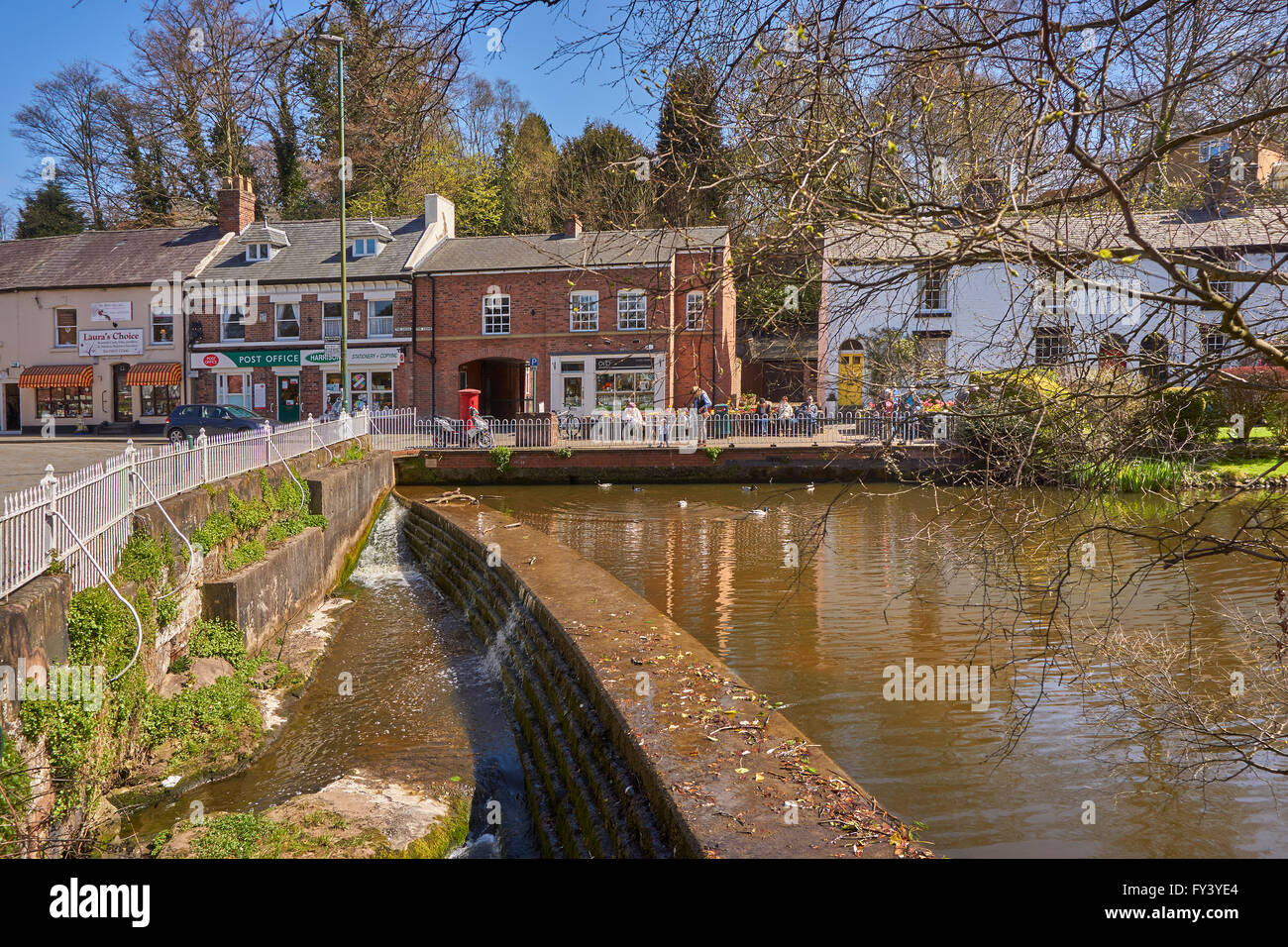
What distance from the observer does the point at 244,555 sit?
11.0 meters

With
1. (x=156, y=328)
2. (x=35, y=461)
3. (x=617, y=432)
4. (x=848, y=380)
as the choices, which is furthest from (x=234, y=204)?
(x=848, y=380)

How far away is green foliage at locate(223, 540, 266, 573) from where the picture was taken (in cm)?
1059

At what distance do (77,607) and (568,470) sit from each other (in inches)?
764

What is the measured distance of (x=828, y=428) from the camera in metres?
27.8

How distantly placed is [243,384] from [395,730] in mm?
30834

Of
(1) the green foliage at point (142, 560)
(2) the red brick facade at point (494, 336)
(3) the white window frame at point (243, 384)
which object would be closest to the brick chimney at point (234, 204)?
(3) the white window frame at point (243, 384)

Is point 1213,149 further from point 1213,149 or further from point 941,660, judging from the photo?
point 941,660

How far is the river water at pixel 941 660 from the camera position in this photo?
596 centimetres

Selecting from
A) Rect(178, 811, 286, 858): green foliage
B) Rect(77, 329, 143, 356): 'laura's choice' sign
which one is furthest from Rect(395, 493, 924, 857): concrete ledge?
Rect(77, 329, 143, 356): 'laura's choice' sign

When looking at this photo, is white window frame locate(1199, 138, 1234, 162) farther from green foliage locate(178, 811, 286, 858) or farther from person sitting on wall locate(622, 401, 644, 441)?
person sitting on wall locate(622, 401, 644, 441)

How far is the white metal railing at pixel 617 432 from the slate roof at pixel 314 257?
9.60 m

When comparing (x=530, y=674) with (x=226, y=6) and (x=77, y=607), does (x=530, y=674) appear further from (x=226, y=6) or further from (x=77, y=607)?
(x=226, y=6)

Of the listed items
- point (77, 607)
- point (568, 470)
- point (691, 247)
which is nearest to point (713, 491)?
→ point (568, 470)

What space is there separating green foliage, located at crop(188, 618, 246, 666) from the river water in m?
5.07
